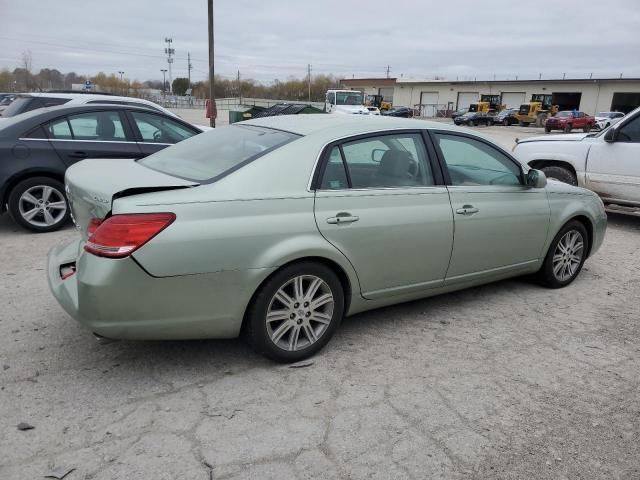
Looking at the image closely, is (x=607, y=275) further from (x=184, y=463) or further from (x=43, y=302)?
(x=43, y=302)

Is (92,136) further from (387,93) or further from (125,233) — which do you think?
(387,93)

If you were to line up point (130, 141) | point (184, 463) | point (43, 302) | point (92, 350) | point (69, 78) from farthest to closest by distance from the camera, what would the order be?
point (69, 78)
point (130, 141)
point (43, 302)
point (92, 350)
point (184, 463)

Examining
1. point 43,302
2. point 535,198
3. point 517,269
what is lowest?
point 43,302

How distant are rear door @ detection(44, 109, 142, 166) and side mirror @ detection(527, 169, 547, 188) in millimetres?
4743

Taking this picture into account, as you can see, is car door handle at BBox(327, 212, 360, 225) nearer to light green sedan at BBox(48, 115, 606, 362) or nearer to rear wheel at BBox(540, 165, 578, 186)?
light green sedan at BBox(48, 115, 606, 362)

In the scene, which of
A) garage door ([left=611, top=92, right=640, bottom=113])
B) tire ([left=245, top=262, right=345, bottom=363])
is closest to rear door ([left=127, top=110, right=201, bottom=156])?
tire ([left=245, top=262, right=345, bottom=363])

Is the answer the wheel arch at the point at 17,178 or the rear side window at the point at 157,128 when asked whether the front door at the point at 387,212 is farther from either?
the wheel arch at the point at 17,178

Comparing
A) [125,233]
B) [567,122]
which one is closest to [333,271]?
[125,233]

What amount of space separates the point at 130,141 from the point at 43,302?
125 inches

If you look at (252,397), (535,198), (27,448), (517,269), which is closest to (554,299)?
(517,269)

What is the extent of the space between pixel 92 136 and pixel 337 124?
4149 mm

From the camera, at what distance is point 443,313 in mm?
4266

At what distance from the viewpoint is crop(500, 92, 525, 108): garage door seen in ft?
223

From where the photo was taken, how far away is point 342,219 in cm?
332
